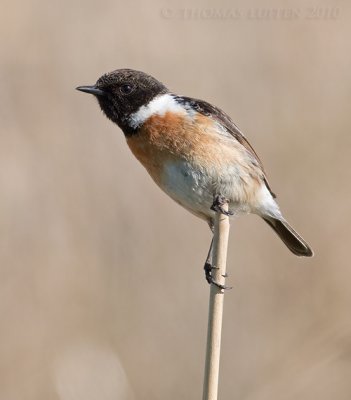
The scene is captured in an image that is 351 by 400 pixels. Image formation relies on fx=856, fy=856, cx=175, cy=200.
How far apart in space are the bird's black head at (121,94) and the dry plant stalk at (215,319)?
133cm

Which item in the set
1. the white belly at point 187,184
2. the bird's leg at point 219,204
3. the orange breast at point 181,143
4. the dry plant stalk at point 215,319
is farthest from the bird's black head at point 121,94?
the dry plant stalk at point 215,319

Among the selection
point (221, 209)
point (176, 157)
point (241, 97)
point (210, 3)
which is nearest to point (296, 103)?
point (241, 97)

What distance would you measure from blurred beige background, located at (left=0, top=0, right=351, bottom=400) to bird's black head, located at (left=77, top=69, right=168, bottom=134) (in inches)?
29.9

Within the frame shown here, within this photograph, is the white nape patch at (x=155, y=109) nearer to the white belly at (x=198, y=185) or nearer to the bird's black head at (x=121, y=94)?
the bird's black head at (x=121, y=94)

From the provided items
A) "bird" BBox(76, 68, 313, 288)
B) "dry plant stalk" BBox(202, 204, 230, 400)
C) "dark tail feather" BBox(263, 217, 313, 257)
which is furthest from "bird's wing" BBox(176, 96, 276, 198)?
"dry plant stalk" BBox(202, 204, 230, 400)

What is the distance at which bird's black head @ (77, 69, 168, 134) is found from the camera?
4.52 metres

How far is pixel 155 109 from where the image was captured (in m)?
4.46

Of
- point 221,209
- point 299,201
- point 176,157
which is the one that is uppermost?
point 299,201

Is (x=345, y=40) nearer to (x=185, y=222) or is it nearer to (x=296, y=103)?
(x=296, y=103)

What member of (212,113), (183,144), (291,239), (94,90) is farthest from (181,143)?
(291,239)

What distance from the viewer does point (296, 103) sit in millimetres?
5523

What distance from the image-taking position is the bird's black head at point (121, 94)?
4.52 m

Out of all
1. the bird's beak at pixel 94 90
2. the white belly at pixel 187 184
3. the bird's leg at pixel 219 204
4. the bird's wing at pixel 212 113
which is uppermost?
the bird's wing at pixel 212 113

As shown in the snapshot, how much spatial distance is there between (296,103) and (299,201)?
0.64 meters
